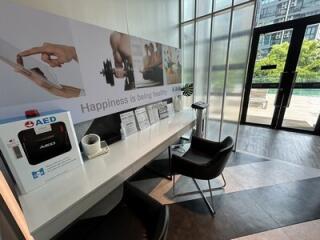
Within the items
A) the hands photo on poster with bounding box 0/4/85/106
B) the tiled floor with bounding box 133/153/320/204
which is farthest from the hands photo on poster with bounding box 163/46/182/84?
the tiled floor with bounding box 133/153/320/204

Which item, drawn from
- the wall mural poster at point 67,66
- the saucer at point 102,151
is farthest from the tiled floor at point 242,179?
the wall mural poster at point 67,66

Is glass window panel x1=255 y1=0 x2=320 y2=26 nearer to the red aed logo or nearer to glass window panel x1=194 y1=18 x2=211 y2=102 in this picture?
glass window panel x1=194 y1=18 x2=211 y2=102

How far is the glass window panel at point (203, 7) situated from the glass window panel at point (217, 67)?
19 centimetres

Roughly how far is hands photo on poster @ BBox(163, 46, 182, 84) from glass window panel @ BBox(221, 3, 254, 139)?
816 millimetres

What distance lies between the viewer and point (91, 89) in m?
1.34

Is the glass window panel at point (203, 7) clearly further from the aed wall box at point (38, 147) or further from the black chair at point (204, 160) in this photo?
the aed wall box at point (38, 147)

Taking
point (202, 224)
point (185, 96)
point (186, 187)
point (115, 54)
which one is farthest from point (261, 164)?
point (115, 54)

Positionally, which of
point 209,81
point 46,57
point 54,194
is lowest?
point 54,194

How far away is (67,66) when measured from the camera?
1.17m

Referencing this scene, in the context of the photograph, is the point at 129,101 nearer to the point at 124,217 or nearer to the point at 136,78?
the point at 136,78

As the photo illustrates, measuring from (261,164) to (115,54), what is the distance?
8.41ft

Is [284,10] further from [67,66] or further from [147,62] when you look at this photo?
[67,66]

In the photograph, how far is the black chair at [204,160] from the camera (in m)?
1.39

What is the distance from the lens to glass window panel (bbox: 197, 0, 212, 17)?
2.27m
